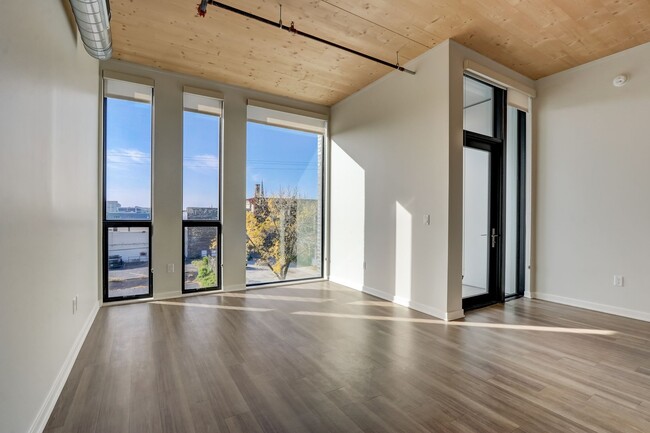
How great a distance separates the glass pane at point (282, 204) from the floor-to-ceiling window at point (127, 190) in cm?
145

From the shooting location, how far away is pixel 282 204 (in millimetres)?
5559

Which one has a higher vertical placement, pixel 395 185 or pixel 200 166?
pixel 200 166

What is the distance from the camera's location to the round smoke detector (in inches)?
151

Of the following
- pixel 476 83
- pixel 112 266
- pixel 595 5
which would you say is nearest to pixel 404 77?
pixel 476 83

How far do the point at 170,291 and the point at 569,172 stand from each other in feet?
18.6

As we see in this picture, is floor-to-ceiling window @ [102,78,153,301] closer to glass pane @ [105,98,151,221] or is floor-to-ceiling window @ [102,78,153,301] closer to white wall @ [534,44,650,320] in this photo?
glass pane @ [105,98,151,221]

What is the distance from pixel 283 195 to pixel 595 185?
436 cm

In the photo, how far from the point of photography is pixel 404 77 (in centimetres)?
430

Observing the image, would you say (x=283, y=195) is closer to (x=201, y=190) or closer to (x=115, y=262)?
(x=201, y=190)

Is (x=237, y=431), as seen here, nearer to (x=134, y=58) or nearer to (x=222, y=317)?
(x=222, y=317)

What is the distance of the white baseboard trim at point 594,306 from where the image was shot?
3721 millimetres

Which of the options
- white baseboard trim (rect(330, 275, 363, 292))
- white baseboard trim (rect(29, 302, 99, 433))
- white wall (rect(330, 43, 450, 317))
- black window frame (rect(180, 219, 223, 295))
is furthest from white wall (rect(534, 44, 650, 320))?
white baseboard trim (rect(29, 302, 99, 433))

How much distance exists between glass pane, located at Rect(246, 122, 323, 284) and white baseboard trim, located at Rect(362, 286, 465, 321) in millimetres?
1452

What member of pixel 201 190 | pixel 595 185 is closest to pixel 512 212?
pixel 595 185
